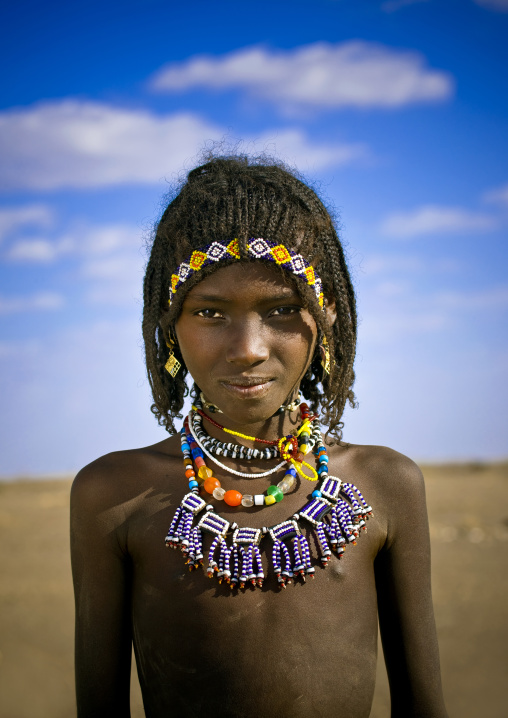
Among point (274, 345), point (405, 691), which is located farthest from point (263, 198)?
point (405, 691)

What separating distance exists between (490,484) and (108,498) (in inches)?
504

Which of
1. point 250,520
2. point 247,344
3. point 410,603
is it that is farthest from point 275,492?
point 410,603

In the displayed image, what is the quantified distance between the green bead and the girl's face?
272 mm

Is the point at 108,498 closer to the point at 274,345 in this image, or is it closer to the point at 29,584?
the point at 274,345

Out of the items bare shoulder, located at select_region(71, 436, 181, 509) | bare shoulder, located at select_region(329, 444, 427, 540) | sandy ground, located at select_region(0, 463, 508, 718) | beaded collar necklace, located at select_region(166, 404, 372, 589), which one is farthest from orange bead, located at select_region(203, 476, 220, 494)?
sandy ground, located at select_region(0, 463, 508, 718)

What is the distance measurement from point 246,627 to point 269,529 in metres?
0.35

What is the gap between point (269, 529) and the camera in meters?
2.25

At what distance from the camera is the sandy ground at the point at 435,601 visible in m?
5.08

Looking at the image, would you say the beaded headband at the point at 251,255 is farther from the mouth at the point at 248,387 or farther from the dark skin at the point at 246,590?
the mouth at the point at 248,387

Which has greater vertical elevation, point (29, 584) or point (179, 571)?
point (179, 571)

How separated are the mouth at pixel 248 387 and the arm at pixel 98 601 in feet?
2.18

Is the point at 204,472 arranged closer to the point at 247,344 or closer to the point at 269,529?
the point at 269,529

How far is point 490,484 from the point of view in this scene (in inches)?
531

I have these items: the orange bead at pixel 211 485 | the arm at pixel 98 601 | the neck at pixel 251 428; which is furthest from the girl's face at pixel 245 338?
the arm at pixel 98 601
